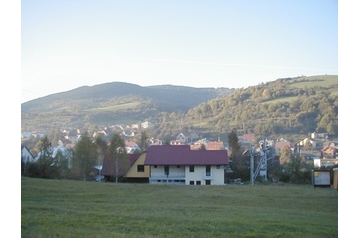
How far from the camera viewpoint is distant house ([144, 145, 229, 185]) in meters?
9.60

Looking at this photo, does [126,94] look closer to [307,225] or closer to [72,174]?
[72,174]

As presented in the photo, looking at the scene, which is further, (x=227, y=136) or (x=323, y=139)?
(x=227, y=136)

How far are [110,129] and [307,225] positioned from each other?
242 inches

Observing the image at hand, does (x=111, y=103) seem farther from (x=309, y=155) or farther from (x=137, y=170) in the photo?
(x=309, y=155)

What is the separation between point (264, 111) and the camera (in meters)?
11.2

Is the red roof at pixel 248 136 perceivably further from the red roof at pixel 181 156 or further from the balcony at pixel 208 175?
the balcony at pixel 208 175

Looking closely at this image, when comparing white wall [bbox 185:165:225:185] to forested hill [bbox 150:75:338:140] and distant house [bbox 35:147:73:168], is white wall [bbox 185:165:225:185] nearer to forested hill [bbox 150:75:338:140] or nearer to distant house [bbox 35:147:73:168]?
forested hill [bbox 150:75:338:140]

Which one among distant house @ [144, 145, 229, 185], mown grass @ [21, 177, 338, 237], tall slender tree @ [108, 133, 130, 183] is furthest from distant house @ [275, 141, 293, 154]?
tall slender tree @ [108, 133, 130, 183]

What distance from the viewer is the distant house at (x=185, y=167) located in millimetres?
9602

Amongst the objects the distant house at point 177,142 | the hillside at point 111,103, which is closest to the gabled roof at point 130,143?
the hillside at point 111,103

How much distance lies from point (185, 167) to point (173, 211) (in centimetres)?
276

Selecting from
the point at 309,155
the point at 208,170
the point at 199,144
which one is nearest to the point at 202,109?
the point at 199,144
